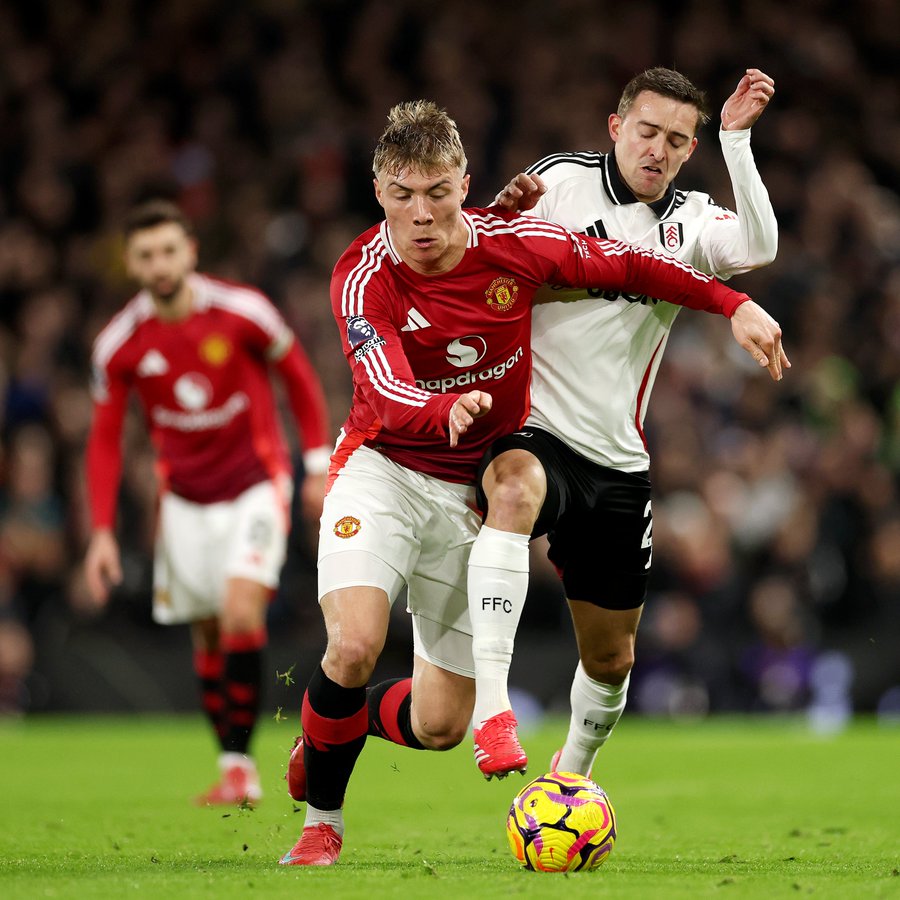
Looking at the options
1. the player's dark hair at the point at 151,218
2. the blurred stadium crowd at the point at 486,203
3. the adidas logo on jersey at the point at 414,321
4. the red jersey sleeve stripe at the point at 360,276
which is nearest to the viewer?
the red jersey sleeve stripe at the point at 360,276

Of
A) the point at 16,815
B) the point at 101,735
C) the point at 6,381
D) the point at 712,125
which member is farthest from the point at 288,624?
the point at 712,125

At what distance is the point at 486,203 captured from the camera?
14.8m

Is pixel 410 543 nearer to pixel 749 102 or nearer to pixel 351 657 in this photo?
pixel 351 657

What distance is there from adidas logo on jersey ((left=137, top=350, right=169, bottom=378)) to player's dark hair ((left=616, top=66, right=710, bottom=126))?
3.21 meters

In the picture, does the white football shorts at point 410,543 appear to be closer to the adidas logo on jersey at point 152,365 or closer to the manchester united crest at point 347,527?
the manchester united crest at point 347,527

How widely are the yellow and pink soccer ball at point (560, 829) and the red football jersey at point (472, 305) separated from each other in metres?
1.09

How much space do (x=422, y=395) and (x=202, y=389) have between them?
11.4 feet

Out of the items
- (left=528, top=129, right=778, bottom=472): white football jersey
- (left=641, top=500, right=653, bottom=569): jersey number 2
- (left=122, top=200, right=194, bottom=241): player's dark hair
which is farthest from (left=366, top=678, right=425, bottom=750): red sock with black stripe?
(left=122, top=200, right=194, bottom=241): player's dark hair

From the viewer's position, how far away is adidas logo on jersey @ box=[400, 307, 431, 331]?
17.0ft

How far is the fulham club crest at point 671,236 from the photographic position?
5.68 metres

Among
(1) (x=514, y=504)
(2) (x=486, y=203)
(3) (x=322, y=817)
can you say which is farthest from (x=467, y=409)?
(2) (x=486, y=203)

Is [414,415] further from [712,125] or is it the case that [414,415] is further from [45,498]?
[712,125]

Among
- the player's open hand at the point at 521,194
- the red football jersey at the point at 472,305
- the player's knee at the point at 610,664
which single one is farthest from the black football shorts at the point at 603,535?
the player's open hand at the point at 521,194

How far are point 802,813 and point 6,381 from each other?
350 inches
